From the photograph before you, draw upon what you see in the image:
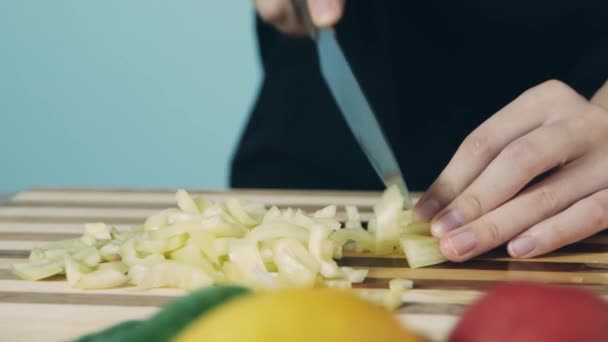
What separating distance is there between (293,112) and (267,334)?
1.14 meters

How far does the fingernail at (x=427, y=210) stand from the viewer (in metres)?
1.07

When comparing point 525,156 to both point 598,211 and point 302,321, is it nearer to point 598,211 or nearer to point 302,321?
point 598,211

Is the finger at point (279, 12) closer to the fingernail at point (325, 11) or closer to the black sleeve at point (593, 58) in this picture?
the fingernail at point (325, 11)

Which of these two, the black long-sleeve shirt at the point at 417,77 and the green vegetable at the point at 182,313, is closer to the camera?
the green vegetable at the point at 182,313

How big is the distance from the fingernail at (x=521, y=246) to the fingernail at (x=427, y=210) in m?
0.09

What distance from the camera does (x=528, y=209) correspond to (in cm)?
107

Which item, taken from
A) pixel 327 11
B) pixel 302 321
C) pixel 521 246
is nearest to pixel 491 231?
pixel 521 246

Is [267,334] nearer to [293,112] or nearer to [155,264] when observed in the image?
[155,264]

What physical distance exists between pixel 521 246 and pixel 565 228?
0.20 ft

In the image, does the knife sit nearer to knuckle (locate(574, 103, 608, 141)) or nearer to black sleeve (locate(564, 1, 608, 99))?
knuckle (locate(574, 103, 608, 141))

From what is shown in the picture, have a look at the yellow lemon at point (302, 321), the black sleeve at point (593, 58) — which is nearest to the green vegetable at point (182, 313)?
the yellow lemon at point (302, 321)

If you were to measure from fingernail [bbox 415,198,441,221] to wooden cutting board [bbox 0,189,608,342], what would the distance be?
6cm

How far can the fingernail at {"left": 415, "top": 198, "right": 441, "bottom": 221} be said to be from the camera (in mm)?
1067

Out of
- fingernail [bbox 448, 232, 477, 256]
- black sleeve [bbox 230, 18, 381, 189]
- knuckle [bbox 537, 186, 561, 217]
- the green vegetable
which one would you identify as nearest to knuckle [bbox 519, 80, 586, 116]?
knuckle [bbox 537, 186, 561, 217]
